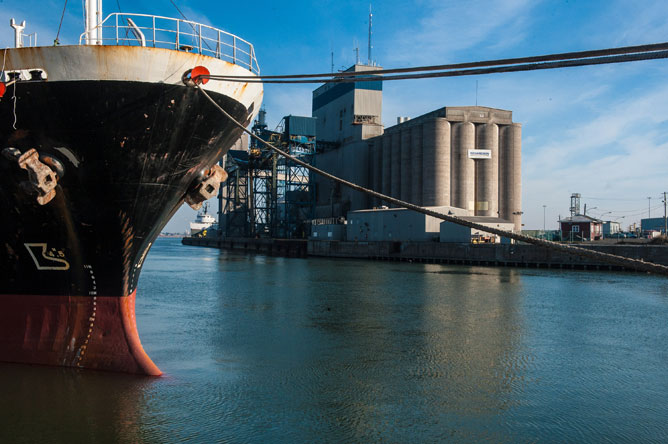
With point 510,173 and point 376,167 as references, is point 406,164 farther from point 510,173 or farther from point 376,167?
point 510,173

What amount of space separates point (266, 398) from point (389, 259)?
44.4 m

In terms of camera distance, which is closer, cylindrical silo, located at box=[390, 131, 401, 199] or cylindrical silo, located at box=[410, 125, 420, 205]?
cylindrical silo, located at box=[410, 125, 420, 205]

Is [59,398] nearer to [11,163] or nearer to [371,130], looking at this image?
[11,163]

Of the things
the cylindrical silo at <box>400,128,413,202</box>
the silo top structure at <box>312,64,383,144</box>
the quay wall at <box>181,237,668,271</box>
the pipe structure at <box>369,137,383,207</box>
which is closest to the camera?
the quay wall at <box>181,237,668,271</box>

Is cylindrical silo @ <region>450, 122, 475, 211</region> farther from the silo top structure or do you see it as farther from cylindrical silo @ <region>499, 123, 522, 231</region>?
the silo top structure

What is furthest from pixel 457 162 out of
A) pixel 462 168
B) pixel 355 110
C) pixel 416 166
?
pixel 355 110

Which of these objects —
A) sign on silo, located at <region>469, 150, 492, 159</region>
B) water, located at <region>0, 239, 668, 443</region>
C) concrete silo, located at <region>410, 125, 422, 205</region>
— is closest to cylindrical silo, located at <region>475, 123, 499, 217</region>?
sign on silo, located at <region>469, 150, 492, 159</region>

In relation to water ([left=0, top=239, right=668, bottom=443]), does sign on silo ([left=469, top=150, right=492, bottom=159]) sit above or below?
above

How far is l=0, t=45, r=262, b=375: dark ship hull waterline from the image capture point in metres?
8.35

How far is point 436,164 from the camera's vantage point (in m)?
58.7

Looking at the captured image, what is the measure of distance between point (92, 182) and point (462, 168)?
5499 cm

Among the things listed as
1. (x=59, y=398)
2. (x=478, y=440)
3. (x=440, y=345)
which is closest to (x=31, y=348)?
(x=59, y=398)

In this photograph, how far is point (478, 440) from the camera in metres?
7.73

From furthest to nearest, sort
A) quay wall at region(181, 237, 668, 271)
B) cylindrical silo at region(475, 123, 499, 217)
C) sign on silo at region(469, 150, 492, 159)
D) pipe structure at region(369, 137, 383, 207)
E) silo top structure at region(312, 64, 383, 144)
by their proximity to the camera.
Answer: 1. silo top structure at region(312, 64, 383, 144)
2. pipe structure at region(369, 137, 383, 207)
3. sign on silo at region(469, 150, 492, 159)
4. cylindrical silo at region(475, 123, 499, 217)
5. quay wall at region(181, 237, 668, 271)
